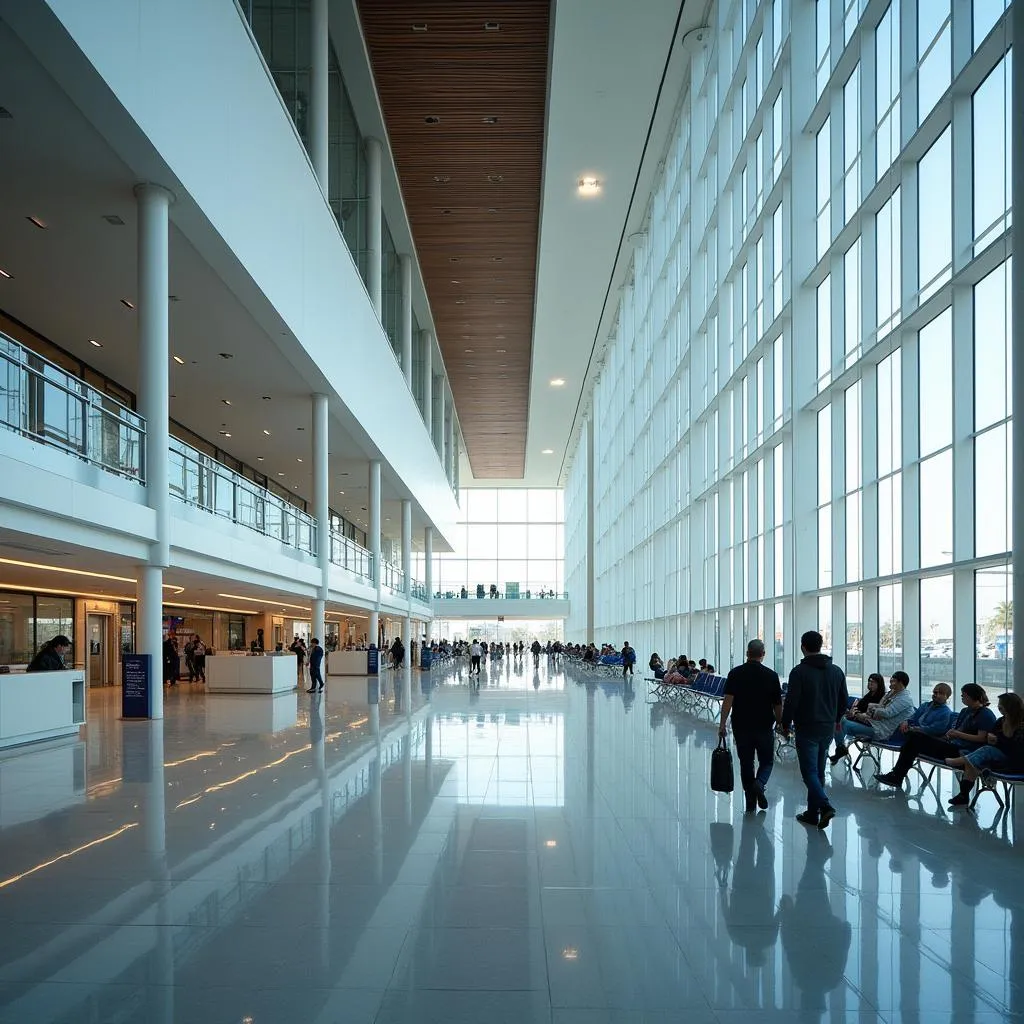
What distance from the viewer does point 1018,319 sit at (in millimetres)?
9047

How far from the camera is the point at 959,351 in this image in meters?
11.5

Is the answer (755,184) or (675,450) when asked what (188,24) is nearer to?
(755,184)

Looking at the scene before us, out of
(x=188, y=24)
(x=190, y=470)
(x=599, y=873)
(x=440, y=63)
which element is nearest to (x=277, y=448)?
(x=440, y=63)

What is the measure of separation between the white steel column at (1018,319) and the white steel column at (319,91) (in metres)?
15.4

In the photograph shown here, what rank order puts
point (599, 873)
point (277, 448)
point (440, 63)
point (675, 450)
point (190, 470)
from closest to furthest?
point (599, 873) < point (190, 470) < point (440, 63) < point (675, 450) < point (277, 448)

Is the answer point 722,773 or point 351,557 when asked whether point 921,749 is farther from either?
point 351,557

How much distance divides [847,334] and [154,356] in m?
10.3

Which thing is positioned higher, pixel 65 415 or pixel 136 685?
pixel 65 415

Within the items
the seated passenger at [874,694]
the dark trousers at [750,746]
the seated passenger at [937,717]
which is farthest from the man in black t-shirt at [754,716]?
the seated passenger at [874,694]

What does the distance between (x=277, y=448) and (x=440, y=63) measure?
14.2m

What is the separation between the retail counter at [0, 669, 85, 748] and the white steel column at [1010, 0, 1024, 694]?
418 inches

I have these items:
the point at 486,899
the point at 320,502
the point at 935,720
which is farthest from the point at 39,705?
the point at 320,502

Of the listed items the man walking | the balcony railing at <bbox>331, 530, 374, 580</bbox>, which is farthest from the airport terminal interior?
the man walking

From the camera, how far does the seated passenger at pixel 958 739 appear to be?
8.64 metres
